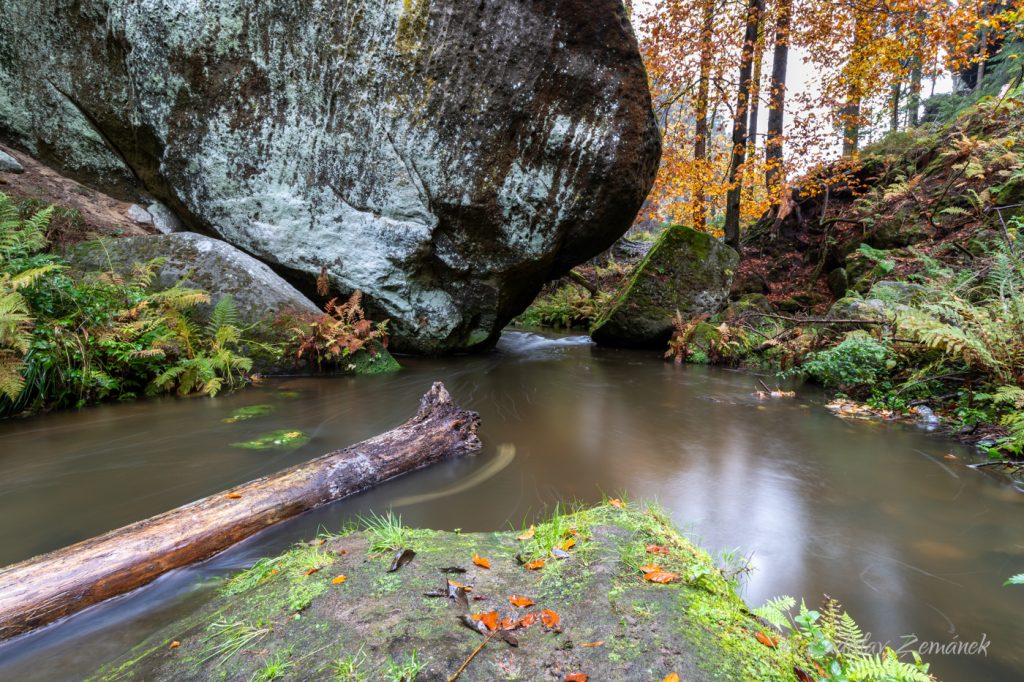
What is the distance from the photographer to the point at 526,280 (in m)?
8.77

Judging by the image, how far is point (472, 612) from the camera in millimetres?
1598

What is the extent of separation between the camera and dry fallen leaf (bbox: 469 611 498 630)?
152 cm

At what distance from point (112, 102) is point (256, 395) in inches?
210

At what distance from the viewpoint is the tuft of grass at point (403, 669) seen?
131cm

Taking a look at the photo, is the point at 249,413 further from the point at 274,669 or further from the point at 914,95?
the point at 914,95

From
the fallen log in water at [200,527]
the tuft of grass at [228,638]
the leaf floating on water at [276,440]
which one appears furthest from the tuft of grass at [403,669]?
the leaf floating on water at [276,440]

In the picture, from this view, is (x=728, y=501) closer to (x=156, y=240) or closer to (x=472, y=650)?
(x=472, y=650)

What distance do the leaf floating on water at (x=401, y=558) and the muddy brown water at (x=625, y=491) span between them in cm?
75

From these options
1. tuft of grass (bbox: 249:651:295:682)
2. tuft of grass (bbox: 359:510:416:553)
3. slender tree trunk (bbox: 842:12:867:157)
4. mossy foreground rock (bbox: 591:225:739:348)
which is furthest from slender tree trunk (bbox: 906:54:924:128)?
tuft of grass (bbox: 249:651:295:682)

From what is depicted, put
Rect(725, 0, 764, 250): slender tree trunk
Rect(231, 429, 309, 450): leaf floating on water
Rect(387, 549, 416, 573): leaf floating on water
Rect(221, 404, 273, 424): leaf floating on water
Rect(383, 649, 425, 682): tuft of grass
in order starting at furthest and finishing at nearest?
Rect(725, 0, 764, 250): slender tree trunk < Rect(221, 404, 273, 424): leaf floating on water < Rect(231, 429, 309, 450): leaf floating on water < Rect(387, 549, 416, 573): leaf floating on water < Rect(383, 649, 425, 682): tuft of grass

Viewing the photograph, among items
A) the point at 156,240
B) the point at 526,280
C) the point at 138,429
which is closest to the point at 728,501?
the point at 138,429

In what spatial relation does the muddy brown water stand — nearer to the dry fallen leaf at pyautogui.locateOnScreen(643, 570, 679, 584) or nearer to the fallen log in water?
the fallen log in water

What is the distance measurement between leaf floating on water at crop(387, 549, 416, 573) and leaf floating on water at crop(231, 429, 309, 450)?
7.79ft

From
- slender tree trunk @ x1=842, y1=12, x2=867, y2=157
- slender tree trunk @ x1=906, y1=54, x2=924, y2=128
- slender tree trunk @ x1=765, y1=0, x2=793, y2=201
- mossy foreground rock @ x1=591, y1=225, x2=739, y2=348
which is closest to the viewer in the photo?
slender tree trunk @ x1=842, y1=12, x2=867, y2=157
